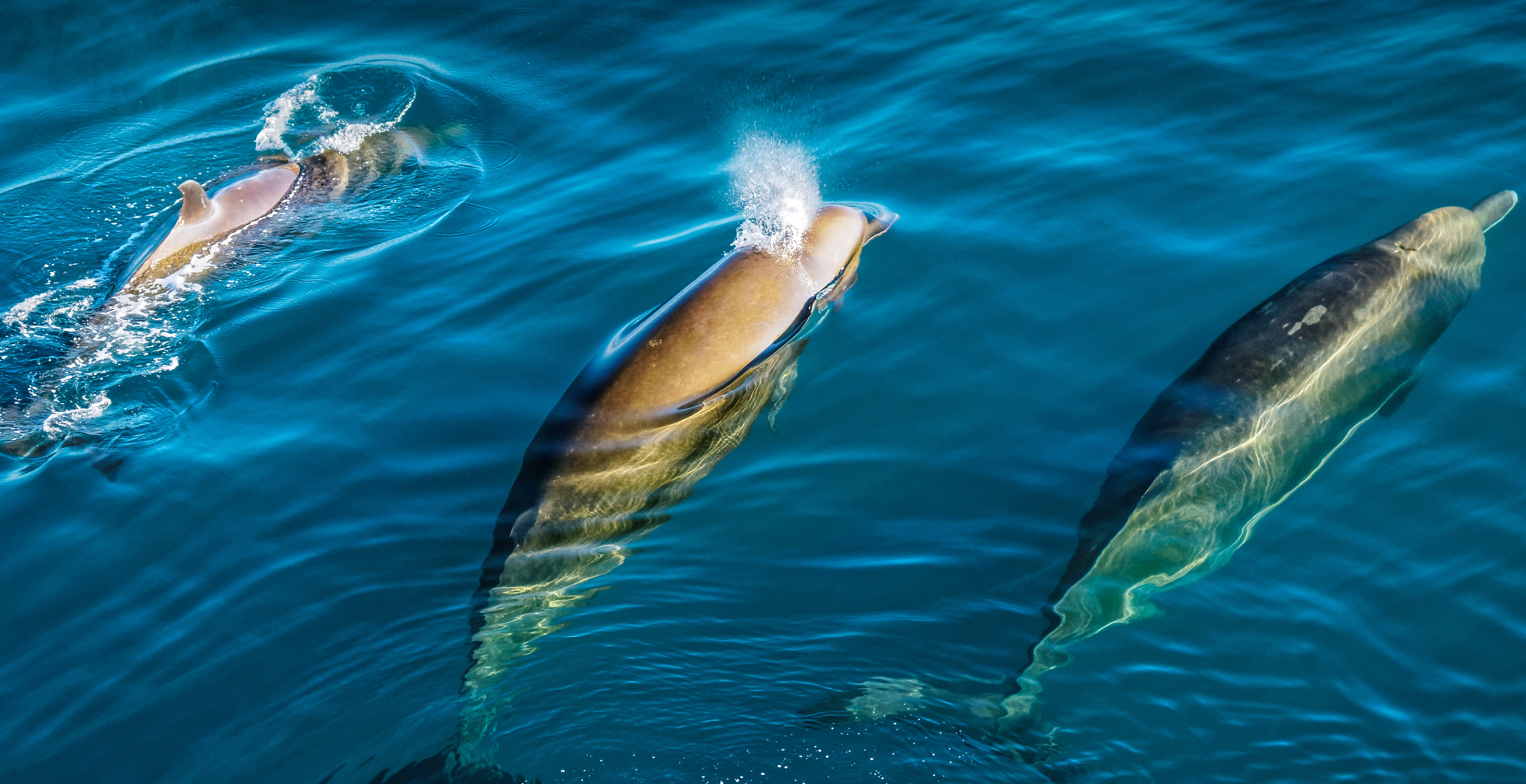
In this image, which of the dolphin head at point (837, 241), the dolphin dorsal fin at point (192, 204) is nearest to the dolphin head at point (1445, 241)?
the dolphin head at point (837, 241)

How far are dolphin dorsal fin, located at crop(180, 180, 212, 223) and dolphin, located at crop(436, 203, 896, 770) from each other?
4.72m

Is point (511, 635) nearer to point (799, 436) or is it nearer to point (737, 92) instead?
point (799, 436)

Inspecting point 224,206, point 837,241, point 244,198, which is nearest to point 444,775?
point 837,241

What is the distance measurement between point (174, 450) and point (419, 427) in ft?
5.51

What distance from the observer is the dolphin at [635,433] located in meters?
5.91

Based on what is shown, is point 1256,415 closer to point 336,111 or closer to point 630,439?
point 630,439

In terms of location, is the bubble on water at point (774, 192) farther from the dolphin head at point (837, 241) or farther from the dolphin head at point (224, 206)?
the dolphin head at point (224, 206)

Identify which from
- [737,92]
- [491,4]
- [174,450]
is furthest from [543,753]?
[491,4]

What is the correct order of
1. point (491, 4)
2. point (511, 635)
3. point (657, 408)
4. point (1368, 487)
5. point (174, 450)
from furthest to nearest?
point (491, 4) → point (174, 450) → point (657, 408) → point (1368, 487) → point (511, 635)

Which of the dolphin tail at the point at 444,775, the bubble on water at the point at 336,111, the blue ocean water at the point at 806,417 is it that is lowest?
the dolphin tail at the point at 444,775

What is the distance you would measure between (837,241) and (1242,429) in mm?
3454

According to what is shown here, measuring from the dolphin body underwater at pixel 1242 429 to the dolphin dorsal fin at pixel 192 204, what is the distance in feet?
26.3

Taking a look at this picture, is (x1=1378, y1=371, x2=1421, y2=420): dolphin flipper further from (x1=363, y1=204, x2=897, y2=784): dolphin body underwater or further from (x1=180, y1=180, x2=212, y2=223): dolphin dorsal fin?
(x1=180, y1=180, x2=212, y2=223): dolphin dorsal fin

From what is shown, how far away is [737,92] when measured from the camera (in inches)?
474
